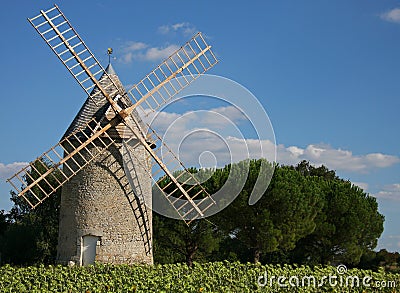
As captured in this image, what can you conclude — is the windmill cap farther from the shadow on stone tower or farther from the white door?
the white door

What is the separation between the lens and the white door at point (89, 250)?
15.0 m

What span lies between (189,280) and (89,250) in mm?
5091

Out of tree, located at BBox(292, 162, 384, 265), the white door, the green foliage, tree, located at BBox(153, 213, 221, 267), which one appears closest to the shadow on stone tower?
the white door

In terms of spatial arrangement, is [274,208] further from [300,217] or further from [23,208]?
[23,208]

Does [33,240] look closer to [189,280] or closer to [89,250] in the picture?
[89,250]

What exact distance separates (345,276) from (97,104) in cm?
814

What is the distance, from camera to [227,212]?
24.8 m

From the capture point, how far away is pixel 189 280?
1075 cm

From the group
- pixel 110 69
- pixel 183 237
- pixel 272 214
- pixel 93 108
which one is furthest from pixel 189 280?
pixel 183 237

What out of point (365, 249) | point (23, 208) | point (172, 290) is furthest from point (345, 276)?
point (23, 208)

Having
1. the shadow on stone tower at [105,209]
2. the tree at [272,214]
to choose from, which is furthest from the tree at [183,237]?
the shadow on stone tower at [105,209]

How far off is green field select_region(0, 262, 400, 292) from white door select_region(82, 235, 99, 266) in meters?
1.48

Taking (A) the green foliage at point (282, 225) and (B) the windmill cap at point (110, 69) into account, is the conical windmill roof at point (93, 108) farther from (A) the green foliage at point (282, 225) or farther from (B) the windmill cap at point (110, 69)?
(A) the green foliage at point (282, 225)

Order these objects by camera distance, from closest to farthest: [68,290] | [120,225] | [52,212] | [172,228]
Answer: [68,290] < [120,225] < [172,228] < [52,212]
